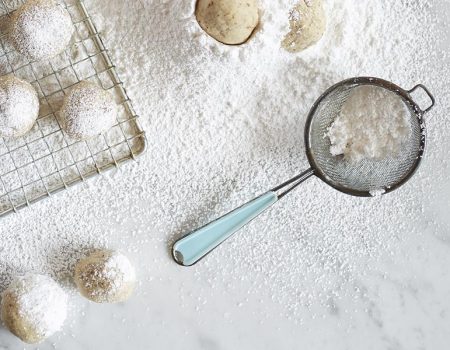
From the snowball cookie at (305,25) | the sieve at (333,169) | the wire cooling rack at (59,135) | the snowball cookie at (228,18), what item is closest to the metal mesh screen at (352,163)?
the sieve at (333,169)

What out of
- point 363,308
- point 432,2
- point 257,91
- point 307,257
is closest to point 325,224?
point 307,257

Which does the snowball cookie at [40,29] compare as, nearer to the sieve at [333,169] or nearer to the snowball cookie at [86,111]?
the snowball cookie at [86,111]

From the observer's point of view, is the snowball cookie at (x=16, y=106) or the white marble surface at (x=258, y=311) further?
the white marble surface at (x=258, y=311)

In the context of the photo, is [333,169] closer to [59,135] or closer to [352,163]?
[352,163]

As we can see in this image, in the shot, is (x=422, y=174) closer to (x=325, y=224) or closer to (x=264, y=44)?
(x=325, y=224)

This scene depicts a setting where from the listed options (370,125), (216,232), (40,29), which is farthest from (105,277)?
(370,125)

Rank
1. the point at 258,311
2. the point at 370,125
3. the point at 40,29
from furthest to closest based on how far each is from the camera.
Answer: the point at 258,311, the point at 370,125, the point at 40,29
